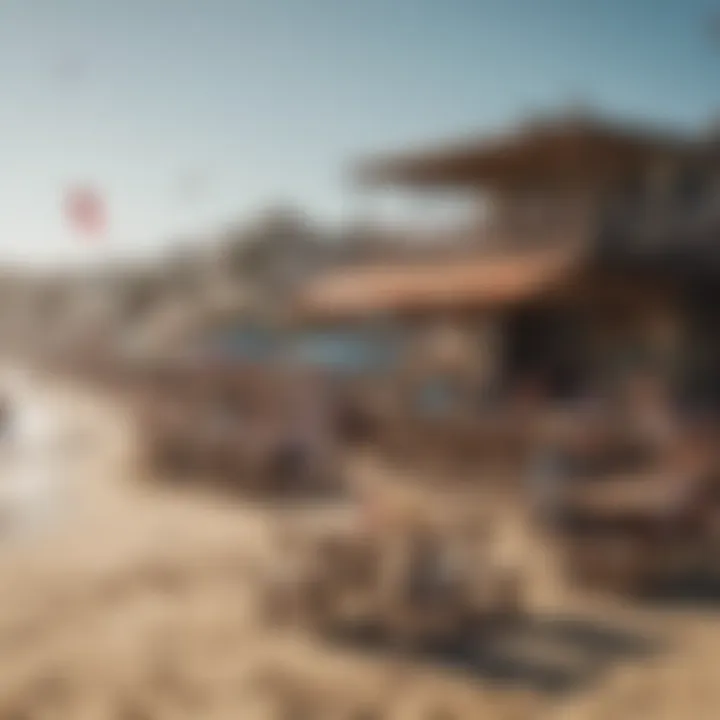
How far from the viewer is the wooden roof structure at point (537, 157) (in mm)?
1476

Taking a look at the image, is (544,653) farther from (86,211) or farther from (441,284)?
(86,211)

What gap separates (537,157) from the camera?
1.50 metres

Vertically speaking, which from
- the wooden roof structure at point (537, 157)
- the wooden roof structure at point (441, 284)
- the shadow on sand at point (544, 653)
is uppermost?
the wooden roof structure at point (537, 157)

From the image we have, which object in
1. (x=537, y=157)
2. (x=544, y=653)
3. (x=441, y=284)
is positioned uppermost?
(x=537, y=157)

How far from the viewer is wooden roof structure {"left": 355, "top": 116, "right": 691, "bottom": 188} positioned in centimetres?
148

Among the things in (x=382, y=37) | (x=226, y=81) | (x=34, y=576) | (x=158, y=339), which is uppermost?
(x=382, y=37)

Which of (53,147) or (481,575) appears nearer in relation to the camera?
(53,147)

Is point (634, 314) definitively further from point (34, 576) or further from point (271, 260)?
point (34, 576)

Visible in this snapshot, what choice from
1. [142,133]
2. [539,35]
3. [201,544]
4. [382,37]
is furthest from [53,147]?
[539,35]

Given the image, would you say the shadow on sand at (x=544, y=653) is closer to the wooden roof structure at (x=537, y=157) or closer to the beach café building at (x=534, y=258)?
the beach café building at (x=534, y=258)

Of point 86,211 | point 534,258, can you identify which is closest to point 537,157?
point 534,258

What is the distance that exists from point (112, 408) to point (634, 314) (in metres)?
0.79

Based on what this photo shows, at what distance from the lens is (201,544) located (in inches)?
60.6

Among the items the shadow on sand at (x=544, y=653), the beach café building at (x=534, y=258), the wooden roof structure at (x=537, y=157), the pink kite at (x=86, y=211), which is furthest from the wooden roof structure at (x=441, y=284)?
the shadow on sand at (x=544, y=653)
